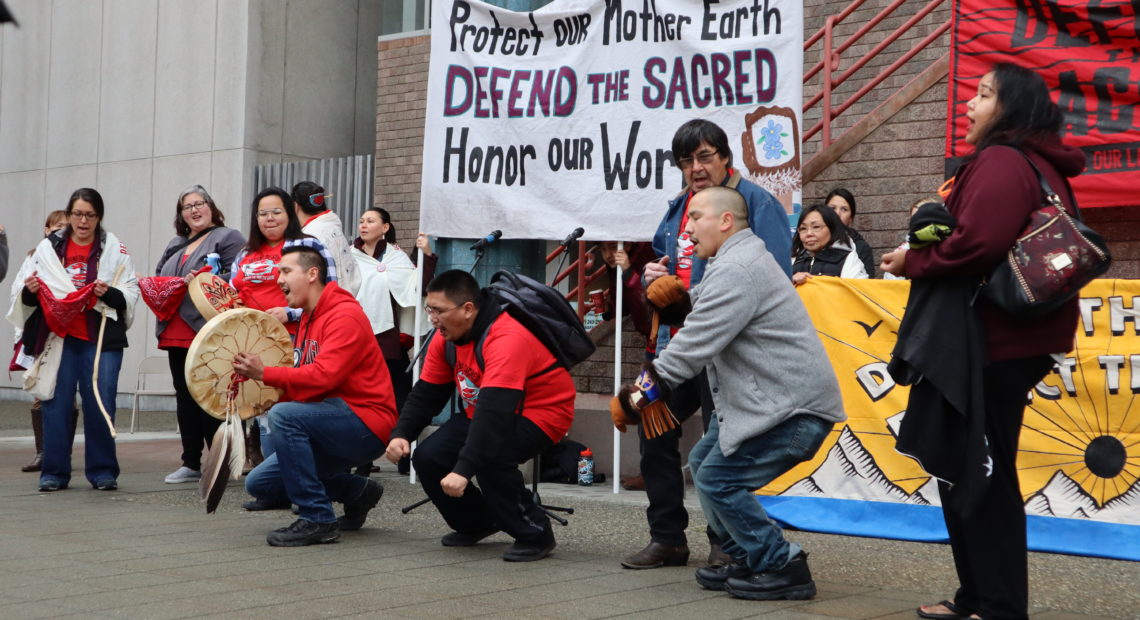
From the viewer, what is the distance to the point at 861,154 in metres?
8.77

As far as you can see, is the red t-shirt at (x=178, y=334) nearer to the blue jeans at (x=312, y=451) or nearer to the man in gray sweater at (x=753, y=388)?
the blue jeans at (x=312, y=451)

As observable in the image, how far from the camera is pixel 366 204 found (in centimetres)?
1380

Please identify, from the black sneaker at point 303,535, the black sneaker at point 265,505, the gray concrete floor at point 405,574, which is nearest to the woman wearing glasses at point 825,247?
the gray concrete floor at point 405,574

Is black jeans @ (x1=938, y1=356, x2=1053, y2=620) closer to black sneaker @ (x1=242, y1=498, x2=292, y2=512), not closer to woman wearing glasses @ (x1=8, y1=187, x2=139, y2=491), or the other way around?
Answer: black sneaker @ (x1=242, y1=498, x2=292, y2=512)

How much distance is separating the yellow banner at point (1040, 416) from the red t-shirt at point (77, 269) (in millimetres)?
4617

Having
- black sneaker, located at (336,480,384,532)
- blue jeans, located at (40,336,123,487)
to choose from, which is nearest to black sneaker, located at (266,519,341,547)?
black sneaker, located at (336,480,384,532)

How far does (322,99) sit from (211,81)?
131cm

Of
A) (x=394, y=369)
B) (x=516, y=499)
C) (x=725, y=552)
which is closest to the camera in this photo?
(x=725, y=552)

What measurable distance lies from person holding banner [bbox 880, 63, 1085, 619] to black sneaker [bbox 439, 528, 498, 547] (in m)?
2.57

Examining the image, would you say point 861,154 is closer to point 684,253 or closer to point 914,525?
point 914,525

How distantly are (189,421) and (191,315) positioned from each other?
2.51 ft

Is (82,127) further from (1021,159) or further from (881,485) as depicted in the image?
(1021,159)

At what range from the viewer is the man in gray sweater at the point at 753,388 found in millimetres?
4930

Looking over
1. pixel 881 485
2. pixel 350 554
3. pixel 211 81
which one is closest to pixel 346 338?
pixel 350 554
